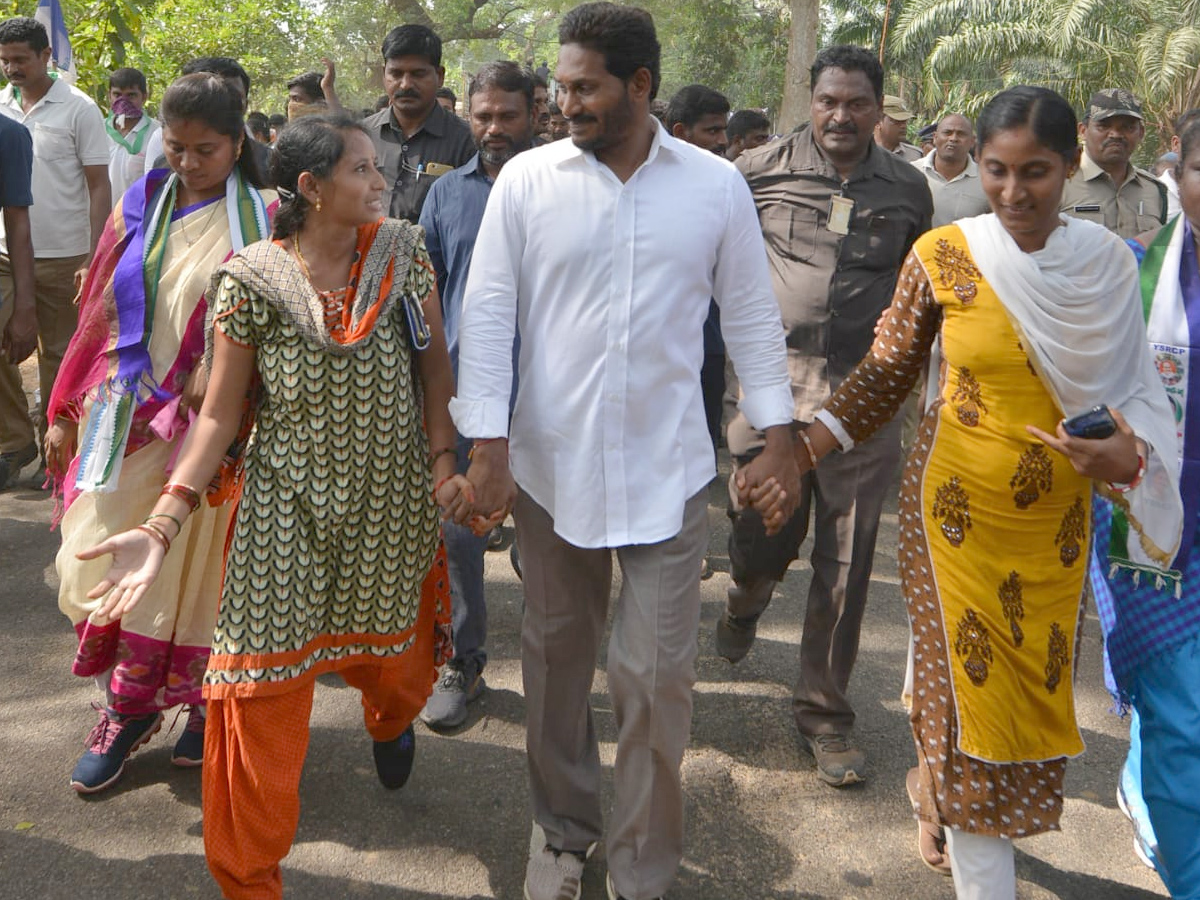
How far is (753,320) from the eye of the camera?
3.02m

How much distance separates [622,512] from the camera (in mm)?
2844

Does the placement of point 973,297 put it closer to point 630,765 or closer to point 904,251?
point 904,251

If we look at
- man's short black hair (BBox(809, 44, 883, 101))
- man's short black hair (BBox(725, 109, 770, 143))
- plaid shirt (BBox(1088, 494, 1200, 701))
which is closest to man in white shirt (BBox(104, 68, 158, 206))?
man's short black hair (BBox(725, 109, 770, 143))

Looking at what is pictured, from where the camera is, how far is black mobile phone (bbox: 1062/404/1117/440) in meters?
2.63

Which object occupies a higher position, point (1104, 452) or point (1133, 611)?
point (1104, 452)

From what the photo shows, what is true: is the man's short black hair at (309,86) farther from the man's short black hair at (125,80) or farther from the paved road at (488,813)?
the paved road at (488,813)

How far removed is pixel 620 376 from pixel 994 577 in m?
1.02

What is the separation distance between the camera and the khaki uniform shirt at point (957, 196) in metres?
7.27

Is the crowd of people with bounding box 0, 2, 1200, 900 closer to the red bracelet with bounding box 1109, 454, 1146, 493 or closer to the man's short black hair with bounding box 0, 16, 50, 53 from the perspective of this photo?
the red bracelet with bounding box 1109, 454, 1146, 493

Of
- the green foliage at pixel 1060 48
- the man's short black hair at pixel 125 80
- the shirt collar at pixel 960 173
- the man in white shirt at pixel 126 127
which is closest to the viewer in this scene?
the man in white shirt at pixel 126 127

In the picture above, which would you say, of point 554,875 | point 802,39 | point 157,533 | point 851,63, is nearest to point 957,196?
point 851,63

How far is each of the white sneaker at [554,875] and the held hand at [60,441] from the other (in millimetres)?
1851

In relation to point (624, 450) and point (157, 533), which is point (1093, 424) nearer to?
point (624, 450)

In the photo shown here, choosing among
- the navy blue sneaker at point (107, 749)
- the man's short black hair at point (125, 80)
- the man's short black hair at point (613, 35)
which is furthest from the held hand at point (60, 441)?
the man's short black hair at point (125, 80)
